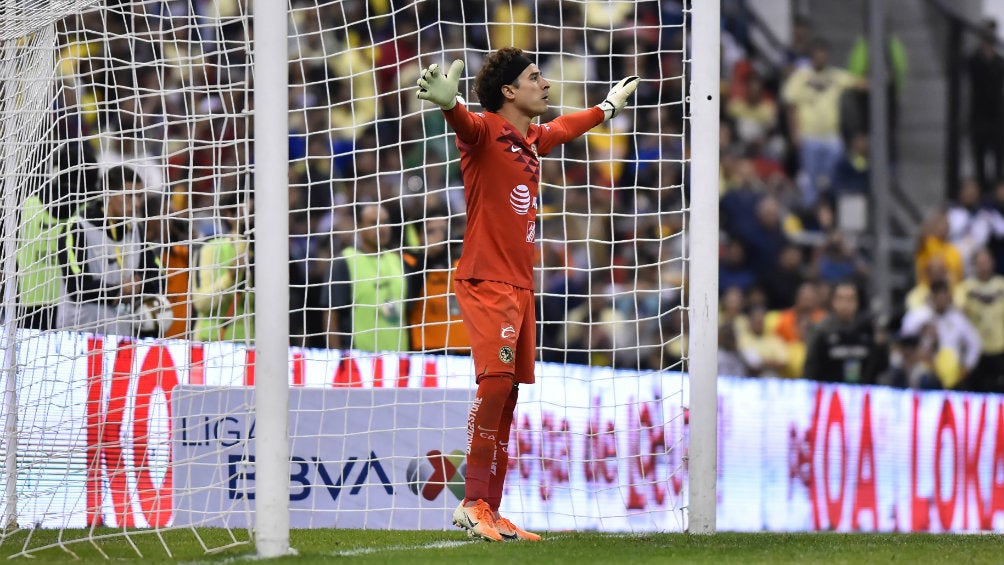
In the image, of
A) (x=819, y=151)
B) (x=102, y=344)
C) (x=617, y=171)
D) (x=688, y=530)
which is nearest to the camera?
(x=688, y=530)

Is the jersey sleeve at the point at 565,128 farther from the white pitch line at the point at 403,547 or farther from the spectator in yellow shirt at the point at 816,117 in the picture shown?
the spectator in yellow shirt at the point at 816,117

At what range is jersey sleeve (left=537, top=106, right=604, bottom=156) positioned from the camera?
5.57 meters

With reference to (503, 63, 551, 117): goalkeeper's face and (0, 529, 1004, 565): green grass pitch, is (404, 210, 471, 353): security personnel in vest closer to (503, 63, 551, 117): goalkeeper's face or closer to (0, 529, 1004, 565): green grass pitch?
(0, 529, 1004, 565): green grass pitch

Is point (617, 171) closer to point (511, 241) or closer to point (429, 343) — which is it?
point (429, 343)

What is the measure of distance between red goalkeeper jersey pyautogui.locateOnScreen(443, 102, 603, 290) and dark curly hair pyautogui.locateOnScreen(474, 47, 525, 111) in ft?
0.31

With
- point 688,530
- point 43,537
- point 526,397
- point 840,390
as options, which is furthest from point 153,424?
point 840,390

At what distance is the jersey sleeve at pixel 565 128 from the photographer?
557cm

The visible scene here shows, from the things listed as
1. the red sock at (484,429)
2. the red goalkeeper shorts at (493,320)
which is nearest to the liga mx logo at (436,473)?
the red sock at (484,429)

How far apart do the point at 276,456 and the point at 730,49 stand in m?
9.69

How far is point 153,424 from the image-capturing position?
6.87m

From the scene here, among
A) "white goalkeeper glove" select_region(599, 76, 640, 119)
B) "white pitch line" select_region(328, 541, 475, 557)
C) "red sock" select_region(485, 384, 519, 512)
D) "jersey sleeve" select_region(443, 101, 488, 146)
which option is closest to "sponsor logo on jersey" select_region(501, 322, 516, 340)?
"red sock" select_region(485, 384, 519, 512)

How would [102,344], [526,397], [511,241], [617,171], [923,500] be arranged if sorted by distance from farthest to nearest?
[617,171]
[923,500]
[526,397]
[102,344]
[511,241]

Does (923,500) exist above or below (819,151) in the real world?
below

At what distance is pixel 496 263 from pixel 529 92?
741 millimetres
